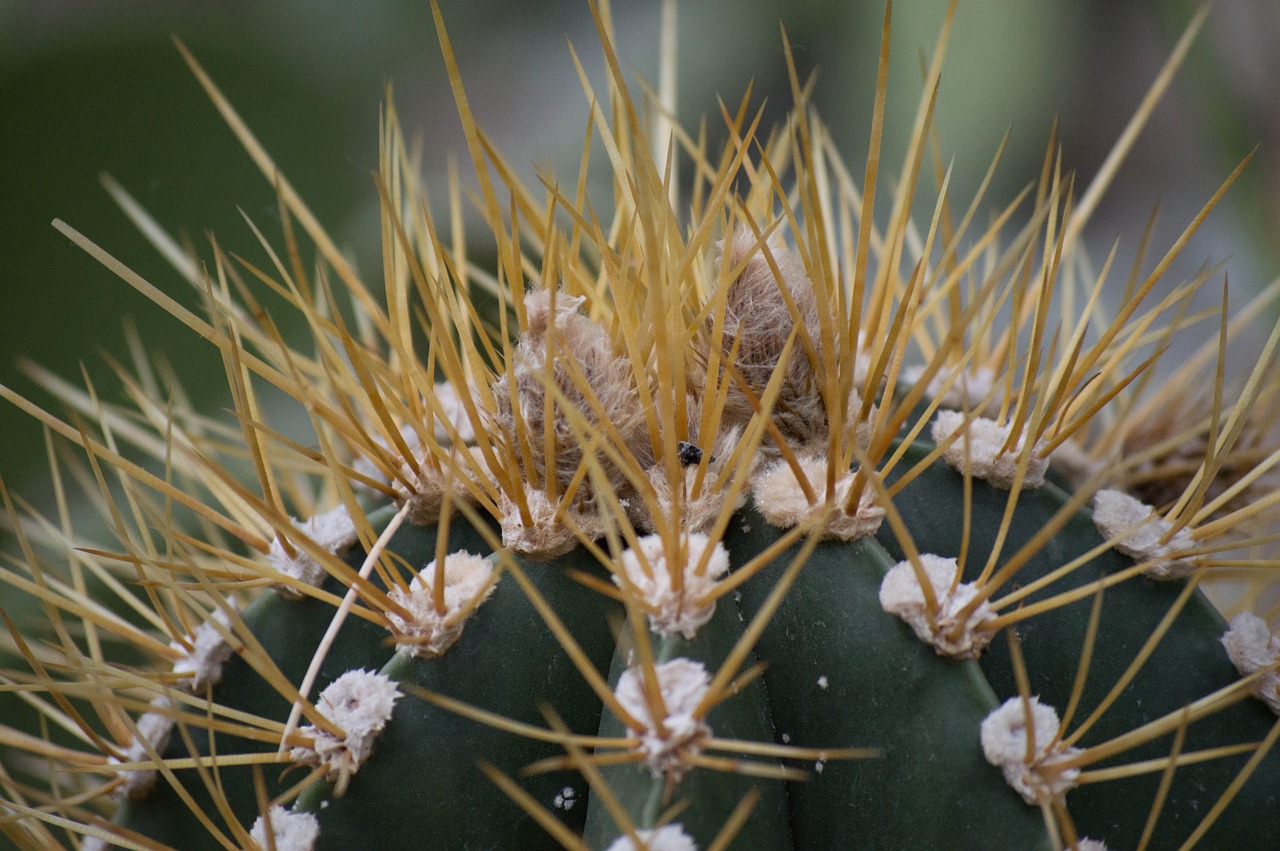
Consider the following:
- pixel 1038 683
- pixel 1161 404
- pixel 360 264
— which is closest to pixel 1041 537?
pixel 1038 683

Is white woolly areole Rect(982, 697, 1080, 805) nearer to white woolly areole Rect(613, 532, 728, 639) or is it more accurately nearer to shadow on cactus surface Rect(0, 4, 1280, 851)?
shadow on cactus surface Rect(0, 4, 1280, 851)

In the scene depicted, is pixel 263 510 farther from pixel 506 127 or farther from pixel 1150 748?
pixel 506 127

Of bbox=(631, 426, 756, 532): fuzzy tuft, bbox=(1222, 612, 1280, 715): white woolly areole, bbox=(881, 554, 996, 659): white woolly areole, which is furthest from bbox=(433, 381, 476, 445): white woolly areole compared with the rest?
bbox=(1222, 612, 1280, 715): white woolly areole

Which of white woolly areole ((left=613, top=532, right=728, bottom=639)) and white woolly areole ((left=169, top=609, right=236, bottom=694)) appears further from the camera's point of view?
white woolly areole ((left=169, top=609, right=236, bottom=694))

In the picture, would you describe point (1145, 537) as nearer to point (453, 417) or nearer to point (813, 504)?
point (813, 504)

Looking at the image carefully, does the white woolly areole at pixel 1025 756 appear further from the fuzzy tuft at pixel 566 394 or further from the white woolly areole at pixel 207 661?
the white woolly areole at pixel 207 661

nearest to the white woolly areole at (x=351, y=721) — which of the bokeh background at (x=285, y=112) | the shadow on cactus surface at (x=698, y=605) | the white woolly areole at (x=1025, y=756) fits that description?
the shadow on cactus surface at (x=698, y=605)
